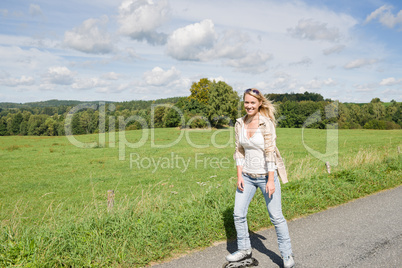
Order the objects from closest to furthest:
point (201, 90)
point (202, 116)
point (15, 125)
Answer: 1. point (202, 116)
2. point (201, 90)
3. point (15, 125)

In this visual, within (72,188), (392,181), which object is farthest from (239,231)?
(72,188)

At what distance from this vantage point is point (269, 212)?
11.9 feet

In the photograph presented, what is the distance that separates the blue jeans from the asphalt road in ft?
1.45

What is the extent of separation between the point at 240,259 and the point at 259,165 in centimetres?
132

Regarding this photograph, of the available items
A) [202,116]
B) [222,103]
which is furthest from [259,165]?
[222,103]

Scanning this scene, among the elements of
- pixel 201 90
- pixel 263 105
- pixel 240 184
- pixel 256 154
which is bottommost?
pixel 240 184

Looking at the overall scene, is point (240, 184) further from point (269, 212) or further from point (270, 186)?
point (269, 212)

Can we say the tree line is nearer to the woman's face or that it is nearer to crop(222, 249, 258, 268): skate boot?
crop(222, 249, 258, 268): skate boot

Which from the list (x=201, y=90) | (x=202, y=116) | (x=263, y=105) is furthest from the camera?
(x=201, y=90)

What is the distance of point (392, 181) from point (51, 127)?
70.9m

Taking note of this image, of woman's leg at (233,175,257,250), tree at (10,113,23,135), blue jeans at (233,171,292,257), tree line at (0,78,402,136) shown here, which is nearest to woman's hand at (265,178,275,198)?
blue jeans at (233,171,292,257)

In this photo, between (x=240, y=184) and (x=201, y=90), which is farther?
(x=201, y=90)

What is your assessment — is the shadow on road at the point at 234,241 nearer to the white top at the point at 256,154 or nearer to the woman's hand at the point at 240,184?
the woman's hand at the point at 240,184

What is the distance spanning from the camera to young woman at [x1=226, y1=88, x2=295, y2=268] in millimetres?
3496
